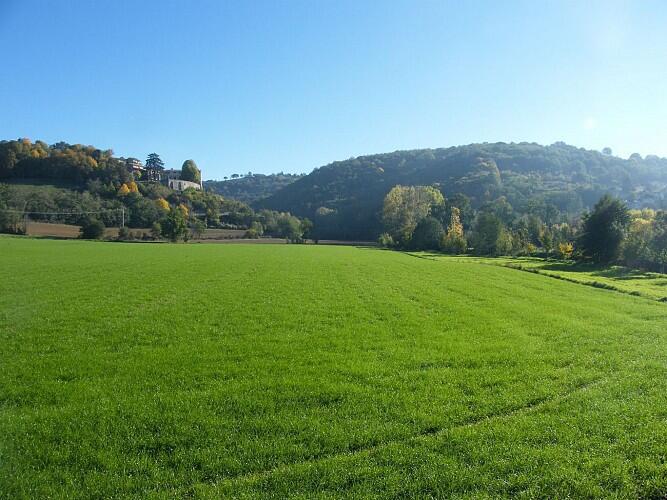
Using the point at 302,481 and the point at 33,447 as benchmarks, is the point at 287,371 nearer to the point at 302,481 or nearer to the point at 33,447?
the point at 302,481

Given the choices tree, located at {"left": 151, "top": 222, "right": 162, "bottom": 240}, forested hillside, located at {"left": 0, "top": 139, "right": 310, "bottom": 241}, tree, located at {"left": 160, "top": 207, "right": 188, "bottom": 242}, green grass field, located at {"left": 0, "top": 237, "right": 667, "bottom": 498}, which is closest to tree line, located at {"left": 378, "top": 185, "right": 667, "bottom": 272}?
forested hillside, located at {"left": 0, "top": 139, "right": 310, "bottom": 241}

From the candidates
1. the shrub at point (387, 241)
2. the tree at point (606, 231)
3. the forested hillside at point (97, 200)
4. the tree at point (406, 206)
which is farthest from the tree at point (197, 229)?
the tree at point (606, 231)

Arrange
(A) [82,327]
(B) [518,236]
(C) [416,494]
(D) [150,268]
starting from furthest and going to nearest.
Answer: (B) [518,236], (D) [150,268], (A) [82,327], (C) [416,494]

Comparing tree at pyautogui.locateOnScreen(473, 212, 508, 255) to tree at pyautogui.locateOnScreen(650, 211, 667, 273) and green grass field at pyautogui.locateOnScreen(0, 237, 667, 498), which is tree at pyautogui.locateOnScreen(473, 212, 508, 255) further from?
green grass field at pyautogui.locateOnScreen(0, 237, 667, 498)

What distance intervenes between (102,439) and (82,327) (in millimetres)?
10267

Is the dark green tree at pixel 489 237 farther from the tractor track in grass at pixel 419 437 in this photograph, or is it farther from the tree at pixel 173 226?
the tractor track in grass at pixel 419 437

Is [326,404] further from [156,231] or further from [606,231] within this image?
[156,231]

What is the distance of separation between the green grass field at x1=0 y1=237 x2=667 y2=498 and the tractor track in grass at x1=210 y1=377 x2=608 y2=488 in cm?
4

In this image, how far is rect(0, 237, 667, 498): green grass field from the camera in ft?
21.5

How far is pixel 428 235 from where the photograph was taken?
113 meters

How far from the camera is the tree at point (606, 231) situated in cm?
6719

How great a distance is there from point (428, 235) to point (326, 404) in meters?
107

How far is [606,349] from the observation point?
14430mm

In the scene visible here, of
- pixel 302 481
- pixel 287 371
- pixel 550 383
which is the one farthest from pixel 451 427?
pixel 287 371
